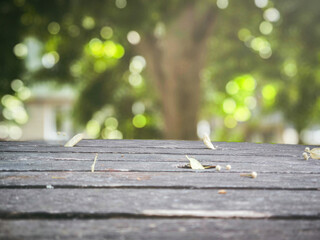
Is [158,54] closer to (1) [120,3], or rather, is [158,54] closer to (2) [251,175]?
(1) [120,3]

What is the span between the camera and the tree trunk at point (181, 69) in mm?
7805

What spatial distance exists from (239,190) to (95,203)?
523 mm

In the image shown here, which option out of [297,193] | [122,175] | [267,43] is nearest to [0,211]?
[122,175]

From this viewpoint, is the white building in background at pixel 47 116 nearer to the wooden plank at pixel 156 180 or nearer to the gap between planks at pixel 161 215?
the wooden plank at pixel 156 180

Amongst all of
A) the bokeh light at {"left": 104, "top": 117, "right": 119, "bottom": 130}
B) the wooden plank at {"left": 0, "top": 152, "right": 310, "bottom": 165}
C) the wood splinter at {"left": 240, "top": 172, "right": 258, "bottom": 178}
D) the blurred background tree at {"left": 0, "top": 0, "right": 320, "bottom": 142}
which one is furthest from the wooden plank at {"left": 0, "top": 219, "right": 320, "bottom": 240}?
the bokeh light at {"left": 104, "top": 117, "right": 119, "bottom": 130}

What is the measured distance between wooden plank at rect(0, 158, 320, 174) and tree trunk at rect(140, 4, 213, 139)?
5.95 metres

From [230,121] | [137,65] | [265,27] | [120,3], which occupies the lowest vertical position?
[230,121]

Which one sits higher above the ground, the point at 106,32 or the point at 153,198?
the point at 106,32

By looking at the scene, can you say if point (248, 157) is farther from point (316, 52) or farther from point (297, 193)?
point (316, 52)

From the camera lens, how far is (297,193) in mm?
1340

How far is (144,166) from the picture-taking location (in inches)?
67.8

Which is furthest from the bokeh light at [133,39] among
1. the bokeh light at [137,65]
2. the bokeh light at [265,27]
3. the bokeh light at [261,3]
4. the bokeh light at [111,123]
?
the bokeh light at [111,123]

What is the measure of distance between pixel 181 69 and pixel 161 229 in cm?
698

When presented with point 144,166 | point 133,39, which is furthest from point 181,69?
point 144,166
